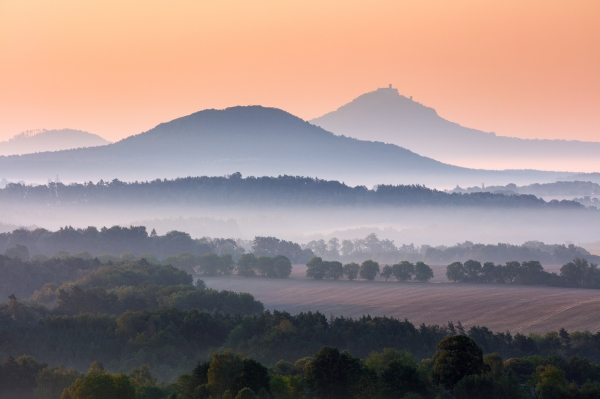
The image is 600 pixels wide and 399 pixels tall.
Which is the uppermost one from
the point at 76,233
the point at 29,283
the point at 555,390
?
the point at 76,233

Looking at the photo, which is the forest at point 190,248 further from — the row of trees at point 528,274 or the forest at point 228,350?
the row of trees at point 528,274

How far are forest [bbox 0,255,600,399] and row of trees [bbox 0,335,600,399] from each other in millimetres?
64

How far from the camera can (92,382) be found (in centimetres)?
3900

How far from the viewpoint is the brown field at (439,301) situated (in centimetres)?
7631

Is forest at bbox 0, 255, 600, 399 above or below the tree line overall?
below

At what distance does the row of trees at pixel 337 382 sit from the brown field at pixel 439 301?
29.8m

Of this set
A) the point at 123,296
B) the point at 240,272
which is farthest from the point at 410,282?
the point at 123,296

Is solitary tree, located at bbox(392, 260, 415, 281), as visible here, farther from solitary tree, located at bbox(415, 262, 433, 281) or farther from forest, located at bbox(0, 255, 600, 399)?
forest, located at bbox(0, 255, 600, 399)

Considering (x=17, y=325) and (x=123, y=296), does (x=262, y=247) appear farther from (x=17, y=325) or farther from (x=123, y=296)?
(x=17, y=325)

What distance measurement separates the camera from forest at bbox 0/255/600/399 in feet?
136

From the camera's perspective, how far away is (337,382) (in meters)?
42.5

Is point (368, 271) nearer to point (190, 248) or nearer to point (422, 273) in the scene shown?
point (422, 273)

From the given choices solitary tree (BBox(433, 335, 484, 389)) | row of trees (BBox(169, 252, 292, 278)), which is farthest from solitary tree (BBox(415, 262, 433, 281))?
solitary tree (BBox(433, 335, 484, 389))

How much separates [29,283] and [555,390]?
230ft
